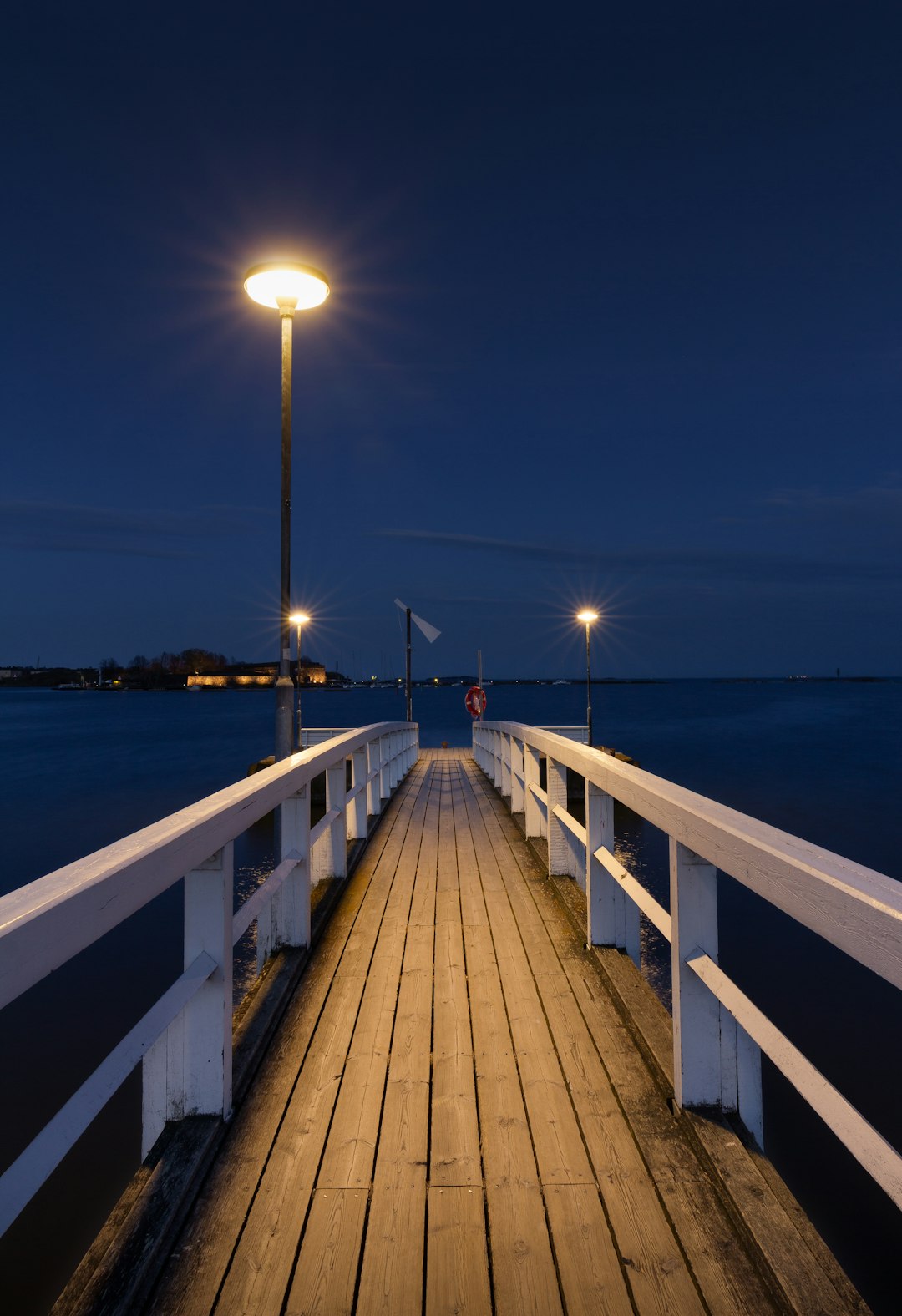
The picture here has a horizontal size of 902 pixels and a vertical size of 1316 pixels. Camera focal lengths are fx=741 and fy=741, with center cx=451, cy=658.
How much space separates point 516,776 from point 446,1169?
5517 millimetres

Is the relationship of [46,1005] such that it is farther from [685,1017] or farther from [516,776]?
[685,1017]

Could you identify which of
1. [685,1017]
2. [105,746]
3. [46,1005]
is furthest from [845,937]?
[105,746]

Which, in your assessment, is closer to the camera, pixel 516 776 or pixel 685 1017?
pixel 685 1017

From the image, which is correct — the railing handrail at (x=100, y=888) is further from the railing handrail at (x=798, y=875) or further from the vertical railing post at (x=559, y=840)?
the vertical railing post at (x=559, y=840)

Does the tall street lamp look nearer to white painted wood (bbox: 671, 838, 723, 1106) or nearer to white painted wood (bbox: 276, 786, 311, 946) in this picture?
white painted wood (bbox: 276, 786, 311, 946)

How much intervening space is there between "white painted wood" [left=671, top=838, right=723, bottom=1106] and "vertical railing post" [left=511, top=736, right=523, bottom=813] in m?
5.08

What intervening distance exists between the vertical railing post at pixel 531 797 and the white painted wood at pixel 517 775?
0.80 metres

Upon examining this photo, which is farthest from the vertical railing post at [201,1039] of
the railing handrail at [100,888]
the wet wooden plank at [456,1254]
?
the wet wooden plank at [456,1254]

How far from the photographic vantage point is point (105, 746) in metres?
42.6

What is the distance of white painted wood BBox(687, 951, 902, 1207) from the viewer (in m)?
1.31

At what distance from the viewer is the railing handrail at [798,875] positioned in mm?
1286

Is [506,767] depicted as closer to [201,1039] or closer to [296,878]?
[296,878]

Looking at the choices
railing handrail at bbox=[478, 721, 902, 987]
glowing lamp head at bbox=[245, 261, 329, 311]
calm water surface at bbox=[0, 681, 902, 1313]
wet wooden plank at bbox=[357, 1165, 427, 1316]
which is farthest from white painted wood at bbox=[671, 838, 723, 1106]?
glowing lamp head at bbox=[245, 261, 329, 311]

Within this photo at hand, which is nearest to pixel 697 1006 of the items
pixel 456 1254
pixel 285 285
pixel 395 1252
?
pixel 456 1254
